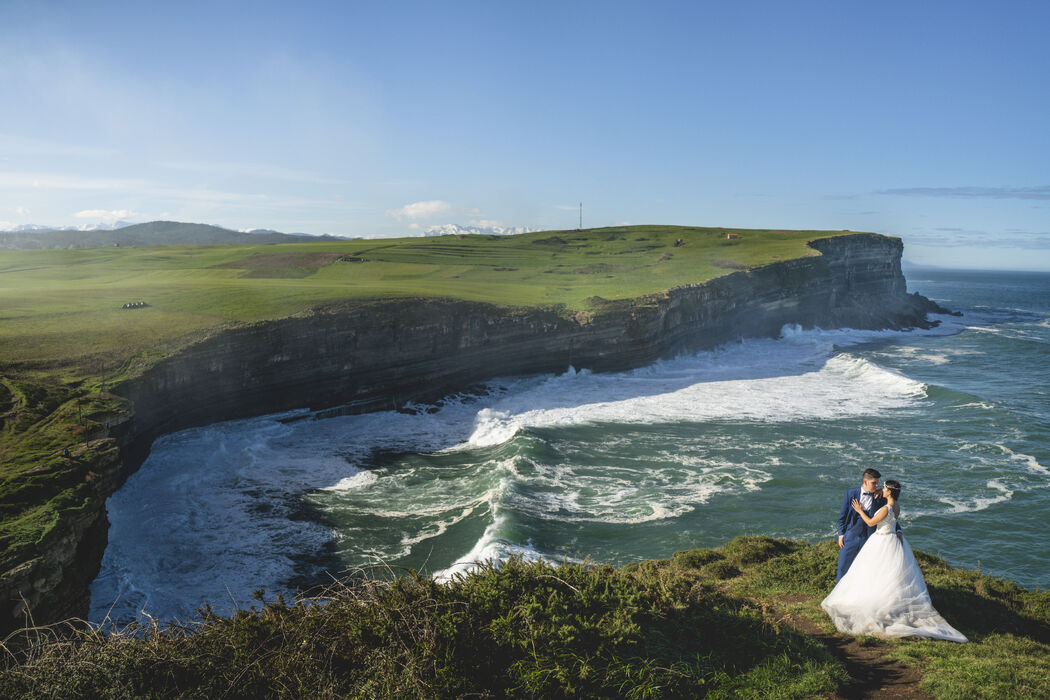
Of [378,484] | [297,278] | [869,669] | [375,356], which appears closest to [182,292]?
[297,278]

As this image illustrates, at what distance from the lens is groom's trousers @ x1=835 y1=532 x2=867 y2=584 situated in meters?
9.33

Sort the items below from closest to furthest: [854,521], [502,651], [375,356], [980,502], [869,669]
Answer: [502,651] < [869,669] < [854,521] < [980,502] < [375,356]

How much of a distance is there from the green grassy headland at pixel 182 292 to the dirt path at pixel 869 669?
13.5 metres

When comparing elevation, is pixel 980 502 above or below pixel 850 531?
below

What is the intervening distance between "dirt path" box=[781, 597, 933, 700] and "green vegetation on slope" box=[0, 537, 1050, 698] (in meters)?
0.14

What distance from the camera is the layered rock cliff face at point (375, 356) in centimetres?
2052

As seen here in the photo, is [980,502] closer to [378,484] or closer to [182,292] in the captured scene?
[378,484]

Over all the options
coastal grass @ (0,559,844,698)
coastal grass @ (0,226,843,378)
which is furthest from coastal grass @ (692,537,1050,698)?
coastal grass @ (0,226,843,378)

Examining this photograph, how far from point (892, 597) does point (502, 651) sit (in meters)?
5.60

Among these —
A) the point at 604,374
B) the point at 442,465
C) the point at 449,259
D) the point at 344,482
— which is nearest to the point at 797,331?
the point at 604,374

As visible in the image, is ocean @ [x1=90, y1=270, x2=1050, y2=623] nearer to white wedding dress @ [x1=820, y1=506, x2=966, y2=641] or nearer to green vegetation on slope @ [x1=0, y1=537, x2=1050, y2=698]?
green vegetation on slope @ [x1=0, y1=537, x2=1050, y2=698]

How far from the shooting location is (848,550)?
9.44 m

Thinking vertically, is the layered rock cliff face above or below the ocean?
above

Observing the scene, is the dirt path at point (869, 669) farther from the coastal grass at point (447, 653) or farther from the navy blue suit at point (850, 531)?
the navy blue suit at point (850, 531)
